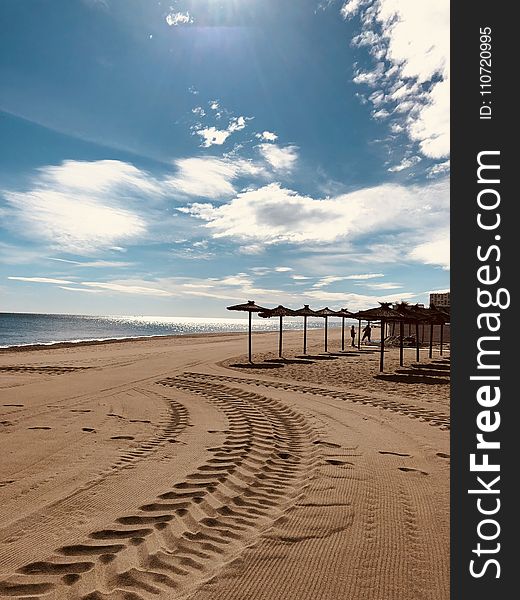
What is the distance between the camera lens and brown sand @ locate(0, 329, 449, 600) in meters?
2.72

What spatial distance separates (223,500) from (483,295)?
2.83m

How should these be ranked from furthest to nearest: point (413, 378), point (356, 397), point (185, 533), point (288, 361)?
point (288, 361)
point (413, 378)
point (356, 397)
point (185, 533)

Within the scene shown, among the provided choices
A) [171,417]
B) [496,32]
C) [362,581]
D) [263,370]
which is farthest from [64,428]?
[263,370]

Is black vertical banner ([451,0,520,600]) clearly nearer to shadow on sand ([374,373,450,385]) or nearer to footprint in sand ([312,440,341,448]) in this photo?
footprint in sand ([312,440,341,448])

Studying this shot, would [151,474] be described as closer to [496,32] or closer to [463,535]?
[463,535]

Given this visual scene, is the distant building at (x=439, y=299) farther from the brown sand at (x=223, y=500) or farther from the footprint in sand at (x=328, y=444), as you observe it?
the footprint in sand at (x=328, y=444)

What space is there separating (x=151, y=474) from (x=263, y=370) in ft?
33.8

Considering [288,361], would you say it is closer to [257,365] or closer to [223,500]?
[257,365]

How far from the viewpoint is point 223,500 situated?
3.94 metres

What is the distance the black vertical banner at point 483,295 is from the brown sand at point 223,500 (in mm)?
572

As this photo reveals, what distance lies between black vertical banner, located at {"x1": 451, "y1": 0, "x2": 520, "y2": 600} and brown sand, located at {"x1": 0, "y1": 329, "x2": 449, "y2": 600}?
572mm

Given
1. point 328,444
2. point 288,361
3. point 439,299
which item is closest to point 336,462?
point 328,444

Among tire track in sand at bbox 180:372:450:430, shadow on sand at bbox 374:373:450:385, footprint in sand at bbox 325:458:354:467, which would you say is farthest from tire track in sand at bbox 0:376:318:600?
shadow on sand at bbox 374:373:450:385

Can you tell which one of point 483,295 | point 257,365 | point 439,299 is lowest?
point 257,365
